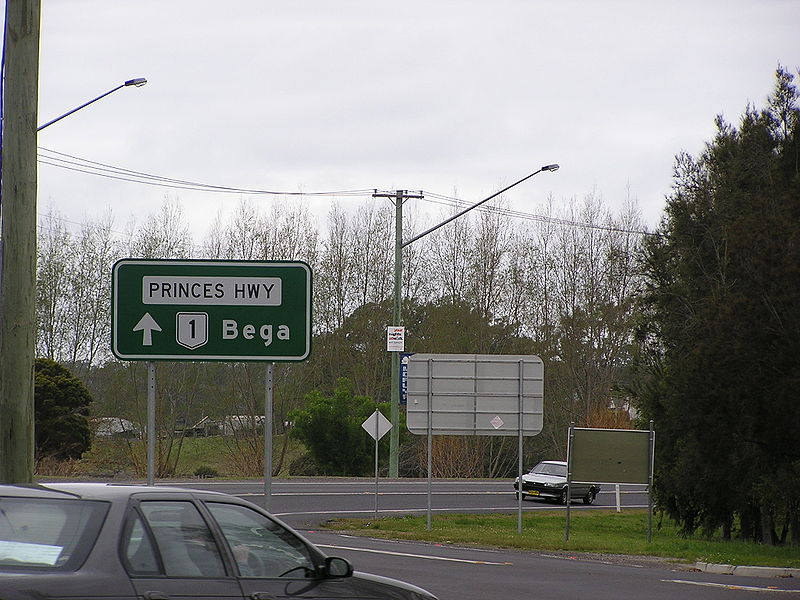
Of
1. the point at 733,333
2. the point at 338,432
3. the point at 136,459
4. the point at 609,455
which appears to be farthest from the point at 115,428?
the point at 733,333

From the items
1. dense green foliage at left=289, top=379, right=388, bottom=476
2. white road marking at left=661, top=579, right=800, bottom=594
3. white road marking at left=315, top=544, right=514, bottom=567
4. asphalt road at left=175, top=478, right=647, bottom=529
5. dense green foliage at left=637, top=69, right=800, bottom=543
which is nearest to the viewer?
white road marking at left=661, top=579, right=800, bottom=594

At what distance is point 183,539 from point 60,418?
37191 millimetres

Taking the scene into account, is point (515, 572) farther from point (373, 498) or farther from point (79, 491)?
point (373, 498)

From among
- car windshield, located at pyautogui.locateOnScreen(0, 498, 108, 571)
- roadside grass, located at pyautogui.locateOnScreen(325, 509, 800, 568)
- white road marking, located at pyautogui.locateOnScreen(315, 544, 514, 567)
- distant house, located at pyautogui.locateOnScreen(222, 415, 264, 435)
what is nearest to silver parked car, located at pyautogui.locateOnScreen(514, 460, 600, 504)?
roadside grass, located at pyautogui.locateOnScreen(325, 509, 800, 568)

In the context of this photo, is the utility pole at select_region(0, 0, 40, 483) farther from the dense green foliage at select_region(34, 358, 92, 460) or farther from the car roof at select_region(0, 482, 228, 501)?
the dense green foliage at select_region(34, 358, 92, 460)

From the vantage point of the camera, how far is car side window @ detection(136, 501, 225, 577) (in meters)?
6.00

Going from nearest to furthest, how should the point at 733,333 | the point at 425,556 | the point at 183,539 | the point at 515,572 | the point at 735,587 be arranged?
the point at 183,539
the point at 735,587
the point at 515,572
the point at 425,556
the point at 733,333

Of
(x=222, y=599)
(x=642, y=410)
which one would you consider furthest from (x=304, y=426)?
(x=222, y=599)

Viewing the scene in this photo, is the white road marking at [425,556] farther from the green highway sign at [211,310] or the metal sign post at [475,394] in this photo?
the green highway sign at [211,310]

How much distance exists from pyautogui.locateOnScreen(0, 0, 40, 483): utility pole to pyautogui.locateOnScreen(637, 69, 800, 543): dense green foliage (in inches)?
660

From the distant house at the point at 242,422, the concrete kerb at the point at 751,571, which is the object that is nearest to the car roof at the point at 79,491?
the concrete kerb at the point at 751,571

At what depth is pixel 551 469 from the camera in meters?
40.8

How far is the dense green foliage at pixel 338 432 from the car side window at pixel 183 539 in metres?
40.2

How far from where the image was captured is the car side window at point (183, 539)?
600cm
